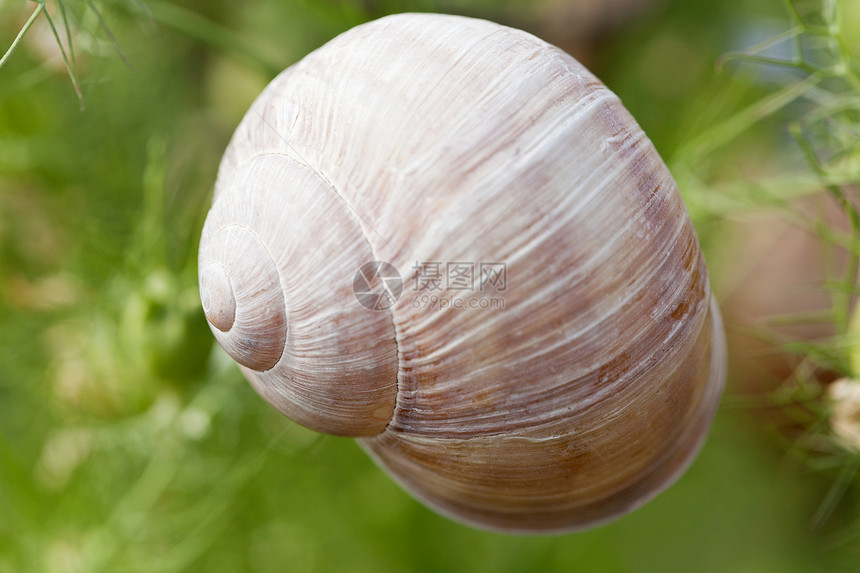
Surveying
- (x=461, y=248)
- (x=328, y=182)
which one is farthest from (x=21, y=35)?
(x=461, y=248)

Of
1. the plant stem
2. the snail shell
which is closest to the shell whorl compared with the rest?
the snail shell

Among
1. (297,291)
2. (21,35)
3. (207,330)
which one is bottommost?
(207,330)

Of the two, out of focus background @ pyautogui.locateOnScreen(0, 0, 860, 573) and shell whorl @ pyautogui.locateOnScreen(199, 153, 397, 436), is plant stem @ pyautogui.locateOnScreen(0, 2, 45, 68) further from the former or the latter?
shell whorl @ pyautogui.locateOnScreen(199, 153, 397, 436)

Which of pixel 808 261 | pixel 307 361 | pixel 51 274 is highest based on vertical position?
pixel 307 361

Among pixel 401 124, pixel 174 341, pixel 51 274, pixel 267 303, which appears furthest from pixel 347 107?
pixel 51 274

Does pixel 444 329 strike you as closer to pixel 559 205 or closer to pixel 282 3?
pixel 559 205

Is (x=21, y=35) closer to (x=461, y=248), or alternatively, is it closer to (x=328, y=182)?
(x=328, y=182)
